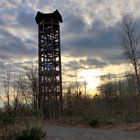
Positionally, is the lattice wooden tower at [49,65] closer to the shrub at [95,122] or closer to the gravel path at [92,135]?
the shrub at [95,122]

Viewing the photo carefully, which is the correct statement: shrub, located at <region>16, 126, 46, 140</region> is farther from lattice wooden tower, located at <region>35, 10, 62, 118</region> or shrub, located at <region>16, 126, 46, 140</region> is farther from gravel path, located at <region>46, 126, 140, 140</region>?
lattice wooden tower, located at <region>35, 10, 62, 118</region>

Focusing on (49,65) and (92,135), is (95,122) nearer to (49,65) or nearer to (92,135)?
(92,135)

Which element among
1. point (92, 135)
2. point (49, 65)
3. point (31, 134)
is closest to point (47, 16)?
point (49, 65)

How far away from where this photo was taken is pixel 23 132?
15867 millimetres

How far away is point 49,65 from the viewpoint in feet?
153

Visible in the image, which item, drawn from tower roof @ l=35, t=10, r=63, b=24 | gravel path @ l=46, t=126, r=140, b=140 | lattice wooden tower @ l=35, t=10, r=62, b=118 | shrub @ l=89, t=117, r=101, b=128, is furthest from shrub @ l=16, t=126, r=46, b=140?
tower roof @ l=35, t=10, r=63, b=24

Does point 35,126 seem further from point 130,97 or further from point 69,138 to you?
point 130,97

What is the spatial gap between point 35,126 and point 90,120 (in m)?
18.3

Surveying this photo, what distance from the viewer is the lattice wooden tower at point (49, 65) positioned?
150 feet

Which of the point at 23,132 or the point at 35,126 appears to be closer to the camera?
the point at 23,132

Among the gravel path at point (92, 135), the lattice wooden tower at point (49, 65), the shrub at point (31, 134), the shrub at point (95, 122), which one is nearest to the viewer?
the shrub at point (31, 134)

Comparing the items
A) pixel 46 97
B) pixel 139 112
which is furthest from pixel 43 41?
pixel 139 112

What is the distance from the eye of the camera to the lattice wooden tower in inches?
1797

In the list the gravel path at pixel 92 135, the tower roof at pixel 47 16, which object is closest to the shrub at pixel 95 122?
the gravel path at pixel 92 135
